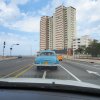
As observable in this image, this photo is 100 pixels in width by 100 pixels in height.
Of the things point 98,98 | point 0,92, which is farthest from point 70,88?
point 0,92

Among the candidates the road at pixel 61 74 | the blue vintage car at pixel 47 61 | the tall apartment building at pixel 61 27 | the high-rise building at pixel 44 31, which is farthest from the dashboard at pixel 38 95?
the high-rise building at pixel 44 31

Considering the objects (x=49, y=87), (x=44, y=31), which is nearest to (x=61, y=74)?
(x=49, y=87)

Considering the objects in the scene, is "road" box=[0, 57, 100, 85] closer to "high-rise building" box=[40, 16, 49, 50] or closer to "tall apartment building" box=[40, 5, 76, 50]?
"tall apartment building" box=[40, 5, 76, 50]

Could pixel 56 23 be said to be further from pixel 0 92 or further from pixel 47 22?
pixel 0 92

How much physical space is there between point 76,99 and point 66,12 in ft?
443

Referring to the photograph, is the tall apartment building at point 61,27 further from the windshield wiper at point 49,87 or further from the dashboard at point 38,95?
the dashboard at point 38,95

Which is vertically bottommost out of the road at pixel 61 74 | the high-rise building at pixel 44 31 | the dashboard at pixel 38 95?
the road at pixel 61 74

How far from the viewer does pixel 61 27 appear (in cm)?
13512

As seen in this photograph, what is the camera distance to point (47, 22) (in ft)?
499

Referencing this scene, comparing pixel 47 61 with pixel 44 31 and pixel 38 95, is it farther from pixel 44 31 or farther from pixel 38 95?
pixel 44 31

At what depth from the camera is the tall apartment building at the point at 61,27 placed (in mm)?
130500

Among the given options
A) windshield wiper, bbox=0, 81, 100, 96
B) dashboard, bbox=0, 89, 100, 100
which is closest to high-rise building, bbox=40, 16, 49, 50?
windshield wiper, bbox=0, 81, 100, 96

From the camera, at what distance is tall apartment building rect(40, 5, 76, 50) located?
130 meters

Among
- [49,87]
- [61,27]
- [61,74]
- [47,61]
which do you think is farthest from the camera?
[61,27]
